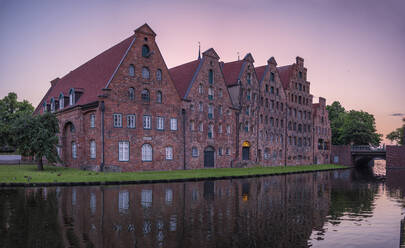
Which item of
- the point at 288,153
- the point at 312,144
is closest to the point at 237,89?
the point at 288,153

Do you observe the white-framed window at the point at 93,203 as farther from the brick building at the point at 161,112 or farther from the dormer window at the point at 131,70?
the dormer window at the point at 131,70

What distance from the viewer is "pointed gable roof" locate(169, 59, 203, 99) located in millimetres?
48569

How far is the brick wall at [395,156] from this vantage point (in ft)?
247

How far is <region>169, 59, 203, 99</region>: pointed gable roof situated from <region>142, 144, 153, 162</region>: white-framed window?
9128mm

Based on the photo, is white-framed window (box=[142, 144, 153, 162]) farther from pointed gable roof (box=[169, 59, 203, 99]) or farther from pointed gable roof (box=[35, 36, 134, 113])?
pointed gable roof (box=[169, 59, 203, 99])

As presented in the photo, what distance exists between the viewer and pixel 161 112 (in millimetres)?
43031

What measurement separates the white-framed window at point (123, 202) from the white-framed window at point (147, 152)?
764 inches

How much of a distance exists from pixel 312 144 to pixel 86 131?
171 feet

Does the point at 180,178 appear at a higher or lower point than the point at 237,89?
lower

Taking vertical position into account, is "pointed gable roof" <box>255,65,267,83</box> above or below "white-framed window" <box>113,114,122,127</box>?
above

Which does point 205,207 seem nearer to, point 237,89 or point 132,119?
point 132,119

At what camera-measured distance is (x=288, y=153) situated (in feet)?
222

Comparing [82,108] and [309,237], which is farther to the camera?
[82,108]

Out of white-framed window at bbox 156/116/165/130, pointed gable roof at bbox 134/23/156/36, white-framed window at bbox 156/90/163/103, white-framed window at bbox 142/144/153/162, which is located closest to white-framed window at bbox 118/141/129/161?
white-framed window at bbox 142/144/153/162
